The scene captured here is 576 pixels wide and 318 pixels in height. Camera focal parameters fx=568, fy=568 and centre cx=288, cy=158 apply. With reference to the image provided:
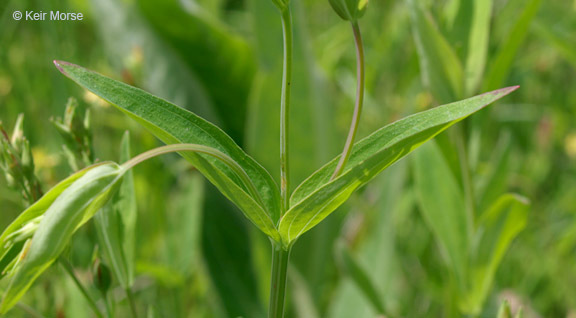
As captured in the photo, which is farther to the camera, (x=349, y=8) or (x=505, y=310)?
(x=505, y=310)

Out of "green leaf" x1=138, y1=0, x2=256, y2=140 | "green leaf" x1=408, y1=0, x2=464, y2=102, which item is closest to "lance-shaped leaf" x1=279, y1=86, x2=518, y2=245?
"green leaf" x1=408, y1=0, x2=464, y2=102

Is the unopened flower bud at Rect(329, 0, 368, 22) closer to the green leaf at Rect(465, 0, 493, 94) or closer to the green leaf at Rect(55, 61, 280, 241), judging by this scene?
the green leaf at Rect(55, 61, 280, 241)

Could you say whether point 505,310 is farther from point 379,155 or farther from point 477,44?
point 477,44

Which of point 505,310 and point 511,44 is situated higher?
point 511,44

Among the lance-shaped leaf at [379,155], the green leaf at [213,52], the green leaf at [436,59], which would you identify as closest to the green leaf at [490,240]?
the green leaf at [436,59]

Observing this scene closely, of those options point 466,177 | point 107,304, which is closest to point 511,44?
point 466,177

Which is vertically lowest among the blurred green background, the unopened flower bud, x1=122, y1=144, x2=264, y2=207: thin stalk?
the blurred green background
